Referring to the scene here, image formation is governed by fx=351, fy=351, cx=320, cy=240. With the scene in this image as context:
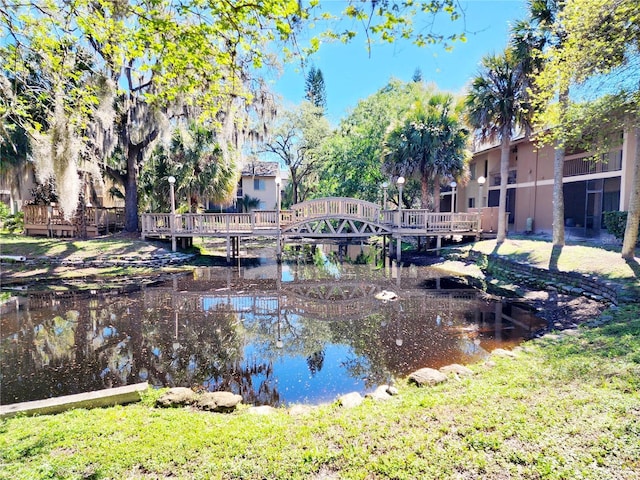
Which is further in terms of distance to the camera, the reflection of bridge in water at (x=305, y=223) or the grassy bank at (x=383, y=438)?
the reflection of bridge in water at (x=305, y=223)

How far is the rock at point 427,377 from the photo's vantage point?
4419 millimetres

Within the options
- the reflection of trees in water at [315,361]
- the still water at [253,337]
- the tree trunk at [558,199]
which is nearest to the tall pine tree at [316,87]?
the tree trunk at [558,199]

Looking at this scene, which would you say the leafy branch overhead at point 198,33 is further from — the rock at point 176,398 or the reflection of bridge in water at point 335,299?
the reflection of bridge in water at point 335,299

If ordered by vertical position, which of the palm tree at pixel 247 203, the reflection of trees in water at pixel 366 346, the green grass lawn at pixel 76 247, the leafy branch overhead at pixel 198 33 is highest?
the leafy branch overhead at pixel 198 33

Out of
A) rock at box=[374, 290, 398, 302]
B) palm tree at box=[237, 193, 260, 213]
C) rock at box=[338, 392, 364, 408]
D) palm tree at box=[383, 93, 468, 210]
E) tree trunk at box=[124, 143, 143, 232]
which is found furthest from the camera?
palm tree at box=[237, 193, 260, 213]

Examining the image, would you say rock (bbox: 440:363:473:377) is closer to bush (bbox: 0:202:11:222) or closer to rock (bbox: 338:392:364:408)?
rock (bbox: 338:392:364:408)

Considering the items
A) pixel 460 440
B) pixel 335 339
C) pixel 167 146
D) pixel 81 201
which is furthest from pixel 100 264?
pixel 460 440

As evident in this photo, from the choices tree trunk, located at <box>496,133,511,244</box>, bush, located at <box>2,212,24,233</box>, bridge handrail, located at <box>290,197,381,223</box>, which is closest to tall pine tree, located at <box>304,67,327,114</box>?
bridge handrail, located at <box>290,197,381,223</box>

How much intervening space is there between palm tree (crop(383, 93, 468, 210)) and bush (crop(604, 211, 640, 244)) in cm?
621

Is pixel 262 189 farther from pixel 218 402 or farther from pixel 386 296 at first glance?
pixel 218 402

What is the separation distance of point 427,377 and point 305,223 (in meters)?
12.1

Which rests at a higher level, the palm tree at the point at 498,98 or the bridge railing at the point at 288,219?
the palm tree at the point at 498,98

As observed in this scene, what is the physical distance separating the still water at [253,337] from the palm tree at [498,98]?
23.1 ft

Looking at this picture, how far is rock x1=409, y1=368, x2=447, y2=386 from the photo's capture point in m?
4.42
